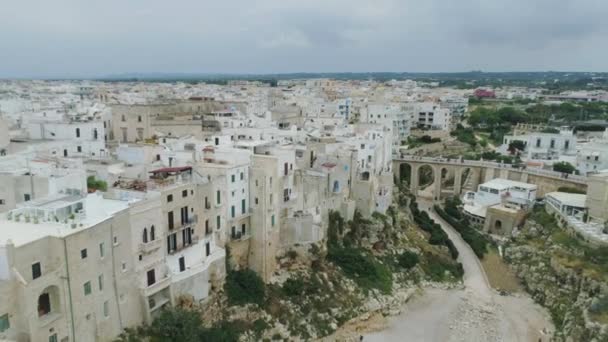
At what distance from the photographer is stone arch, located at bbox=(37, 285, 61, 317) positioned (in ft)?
68.4

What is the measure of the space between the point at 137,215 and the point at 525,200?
46.9 meters

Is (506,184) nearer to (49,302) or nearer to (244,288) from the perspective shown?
(244,288)

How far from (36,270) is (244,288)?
15.2 meters

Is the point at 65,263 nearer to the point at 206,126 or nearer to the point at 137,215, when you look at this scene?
the point at 137,215

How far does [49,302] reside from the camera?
2127 centimetres

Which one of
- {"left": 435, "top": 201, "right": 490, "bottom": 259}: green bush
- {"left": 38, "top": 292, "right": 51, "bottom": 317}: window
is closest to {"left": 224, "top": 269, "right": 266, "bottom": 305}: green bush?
{"left": 38, "top": 292, "right": 51, "bottom": 317}: window

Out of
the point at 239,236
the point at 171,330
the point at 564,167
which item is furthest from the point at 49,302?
the point at 564,167

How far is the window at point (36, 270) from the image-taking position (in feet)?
65.5

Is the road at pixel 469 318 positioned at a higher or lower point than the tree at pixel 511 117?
lower

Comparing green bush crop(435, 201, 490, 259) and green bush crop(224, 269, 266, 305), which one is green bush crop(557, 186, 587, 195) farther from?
green bush crop(224, 269, 266, 305)

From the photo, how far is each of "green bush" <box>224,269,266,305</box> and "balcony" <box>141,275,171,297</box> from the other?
5.33m

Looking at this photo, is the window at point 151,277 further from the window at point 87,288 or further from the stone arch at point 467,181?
the stone arch at point 467,181

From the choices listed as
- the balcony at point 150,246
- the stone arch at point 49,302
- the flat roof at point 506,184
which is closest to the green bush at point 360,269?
the balcony at point 150,246

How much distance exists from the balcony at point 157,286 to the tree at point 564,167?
53184 mm
